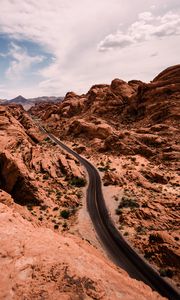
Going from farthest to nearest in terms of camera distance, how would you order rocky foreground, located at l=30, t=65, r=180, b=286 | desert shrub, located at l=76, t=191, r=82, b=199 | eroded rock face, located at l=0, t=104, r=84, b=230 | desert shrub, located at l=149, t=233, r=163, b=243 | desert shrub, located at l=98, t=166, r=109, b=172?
1. desert shrub, located at l=98, t=166, r=109, b=172
2. desert shrub, located at l=76, t=191, r=82, b=199
3. eroded rock face, located at l=0, t=104, r=84, b=230
4. rocky foreground, located at l=30, t=65, r=180, b=286
5. desert shrub, located at l=149, t=233, r=163, b=243

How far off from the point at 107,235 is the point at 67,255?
76.3 feet

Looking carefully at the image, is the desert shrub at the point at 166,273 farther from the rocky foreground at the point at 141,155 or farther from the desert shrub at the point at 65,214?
the desert shrub at the point at 65,214

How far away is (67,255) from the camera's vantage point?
15906 mm

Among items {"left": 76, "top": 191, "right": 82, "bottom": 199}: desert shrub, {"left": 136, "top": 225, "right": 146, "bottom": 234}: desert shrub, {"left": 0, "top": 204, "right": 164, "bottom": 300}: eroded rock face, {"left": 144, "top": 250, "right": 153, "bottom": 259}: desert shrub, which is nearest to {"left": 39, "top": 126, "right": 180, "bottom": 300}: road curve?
{"left": 144, "top": 250, "right": 153, "bottom": 259}: desert shrub

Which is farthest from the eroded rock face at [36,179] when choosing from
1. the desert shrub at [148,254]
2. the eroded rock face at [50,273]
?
the desert shrub at [148,254]

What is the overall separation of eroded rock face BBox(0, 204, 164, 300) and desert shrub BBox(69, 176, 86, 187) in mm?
38768

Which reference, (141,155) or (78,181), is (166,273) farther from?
(141,155)

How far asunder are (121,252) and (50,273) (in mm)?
22406

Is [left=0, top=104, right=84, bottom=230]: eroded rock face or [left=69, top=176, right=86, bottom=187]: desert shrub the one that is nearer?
[left=0, top=104, right=84, bottom=230]: eroded rock face

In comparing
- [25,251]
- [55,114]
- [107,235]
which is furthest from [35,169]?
[55,114]

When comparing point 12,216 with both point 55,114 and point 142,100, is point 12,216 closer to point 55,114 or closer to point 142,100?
point 142,100

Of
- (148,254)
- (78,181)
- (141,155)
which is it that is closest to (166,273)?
(148,254)

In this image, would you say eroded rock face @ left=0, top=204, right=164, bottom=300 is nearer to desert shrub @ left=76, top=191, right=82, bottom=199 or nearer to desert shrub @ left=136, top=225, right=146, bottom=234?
desert shrub @ left=136, top=225, right=146, bottom=234

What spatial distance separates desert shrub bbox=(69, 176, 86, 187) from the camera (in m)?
56.9
